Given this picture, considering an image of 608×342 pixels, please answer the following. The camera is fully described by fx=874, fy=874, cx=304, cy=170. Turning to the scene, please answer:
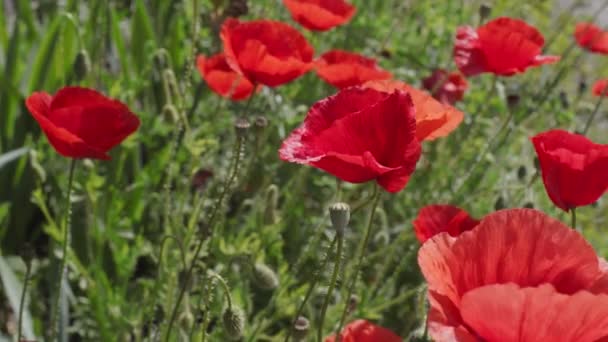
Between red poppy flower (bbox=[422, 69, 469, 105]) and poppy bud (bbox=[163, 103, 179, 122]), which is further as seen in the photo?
red poppy flower (bbox=[422, 69, 469, 105])

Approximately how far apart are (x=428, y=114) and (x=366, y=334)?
1.11 ft

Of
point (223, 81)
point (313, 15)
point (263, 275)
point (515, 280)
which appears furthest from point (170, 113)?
point (515, 280)

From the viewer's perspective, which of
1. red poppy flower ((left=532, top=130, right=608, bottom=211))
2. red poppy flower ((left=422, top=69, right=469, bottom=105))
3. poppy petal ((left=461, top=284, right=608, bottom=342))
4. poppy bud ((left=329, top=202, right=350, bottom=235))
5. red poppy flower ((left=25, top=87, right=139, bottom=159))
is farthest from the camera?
red poppy flower ((left=422, top=69, right=469, bottom=105))

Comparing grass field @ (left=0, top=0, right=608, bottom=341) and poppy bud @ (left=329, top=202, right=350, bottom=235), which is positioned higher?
poppy bud @ (left=329, top=202, right=350, bottom=235)

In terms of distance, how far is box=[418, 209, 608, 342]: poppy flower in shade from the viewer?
826 mm

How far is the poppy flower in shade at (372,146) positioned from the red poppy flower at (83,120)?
40cm

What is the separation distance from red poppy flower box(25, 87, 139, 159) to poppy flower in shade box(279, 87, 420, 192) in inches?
15.9

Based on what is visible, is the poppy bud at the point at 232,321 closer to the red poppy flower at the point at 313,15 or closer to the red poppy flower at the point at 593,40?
the red poppy flower at the point at 313,15

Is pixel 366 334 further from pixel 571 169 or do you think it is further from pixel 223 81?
pixel 223 81

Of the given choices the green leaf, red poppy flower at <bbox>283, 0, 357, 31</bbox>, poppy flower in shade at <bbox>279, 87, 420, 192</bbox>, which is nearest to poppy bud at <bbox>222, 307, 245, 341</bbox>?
poppy flower in shade at <bbox>279, 87, 420, 192</bbox>

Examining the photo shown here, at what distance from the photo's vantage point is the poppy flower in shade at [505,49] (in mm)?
1808

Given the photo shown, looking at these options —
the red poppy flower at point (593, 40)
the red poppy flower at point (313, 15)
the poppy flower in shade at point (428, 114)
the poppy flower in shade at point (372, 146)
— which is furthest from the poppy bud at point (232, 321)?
the red poppy flower at point (593, 40)

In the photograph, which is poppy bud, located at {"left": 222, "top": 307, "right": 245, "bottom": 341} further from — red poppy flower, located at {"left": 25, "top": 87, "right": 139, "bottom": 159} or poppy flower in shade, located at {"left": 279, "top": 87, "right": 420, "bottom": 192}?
red poppy flower, located at {"left": 25, "top": 87, "right": 139, "bottom": 159}

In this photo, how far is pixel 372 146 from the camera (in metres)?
1.16
